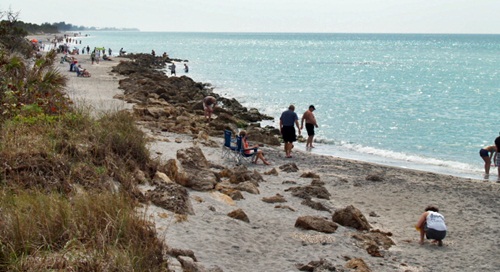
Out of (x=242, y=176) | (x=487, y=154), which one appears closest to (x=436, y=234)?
(x=242, y=176)

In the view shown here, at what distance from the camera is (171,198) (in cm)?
861

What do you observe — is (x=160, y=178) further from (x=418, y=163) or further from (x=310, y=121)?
(x=418, y=163)

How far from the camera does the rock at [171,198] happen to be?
27.7ft

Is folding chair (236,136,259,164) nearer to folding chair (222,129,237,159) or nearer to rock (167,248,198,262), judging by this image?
folding chair (222,129,237,159)

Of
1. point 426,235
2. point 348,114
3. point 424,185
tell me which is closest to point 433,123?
point 348,114

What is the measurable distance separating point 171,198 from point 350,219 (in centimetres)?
343

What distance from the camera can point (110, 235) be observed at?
534 cm

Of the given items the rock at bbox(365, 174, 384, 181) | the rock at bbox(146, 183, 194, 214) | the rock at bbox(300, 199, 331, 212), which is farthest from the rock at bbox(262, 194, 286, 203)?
the rock at bbox(365, 174, 384, 181)

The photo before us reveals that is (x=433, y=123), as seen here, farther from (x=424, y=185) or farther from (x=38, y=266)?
(x=38, y=266)

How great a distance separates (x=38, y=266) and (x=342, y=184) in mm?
10437

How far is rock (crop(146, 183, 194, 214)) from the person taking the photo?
27.7 feet

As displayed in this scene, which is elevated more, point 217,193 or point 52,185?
point 52,185

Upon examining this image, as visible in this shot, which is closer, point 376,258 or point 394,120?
point 376,258

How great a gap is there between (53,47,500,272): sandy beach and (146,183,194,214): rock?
16 centimetres
